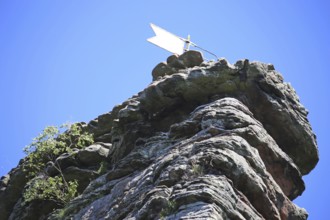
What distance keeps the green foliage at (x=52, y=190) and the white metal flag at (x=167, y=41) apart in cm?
1224

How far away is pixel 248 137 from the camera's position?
21.9 meters

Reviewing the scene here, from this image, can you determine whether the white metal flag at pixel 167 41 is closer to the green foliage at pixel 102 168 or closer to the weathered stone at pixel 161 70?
the weathered stone at pixel 161 70

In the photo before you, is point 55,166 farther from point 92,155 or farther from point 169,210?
point 169,210

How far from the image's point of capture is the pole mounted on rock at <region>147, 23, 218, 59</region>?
36.5 m

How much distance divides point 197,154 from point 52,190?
43.9 feet

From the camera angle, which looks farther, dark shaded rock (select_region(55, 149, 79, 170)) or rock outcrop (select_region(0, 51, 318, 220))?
dark shaded rock (select_region(55, 149, 79, 170))

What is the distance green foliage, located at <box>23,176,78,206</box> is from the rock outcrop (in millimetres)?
1084

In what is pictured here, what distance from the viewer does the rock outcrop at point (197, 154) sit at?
17.1 metres

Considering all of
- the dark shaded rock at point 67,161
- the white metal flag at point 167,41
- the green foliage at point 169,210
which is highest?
the white metal flag at point 167,41

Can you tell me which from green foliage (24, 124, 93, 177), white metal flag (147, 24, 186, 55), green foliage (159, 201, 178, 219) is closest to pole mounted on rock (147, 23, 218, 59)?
white metal flag (147, 24, 186, 55)

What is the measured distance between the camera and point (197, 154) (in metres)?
19.0

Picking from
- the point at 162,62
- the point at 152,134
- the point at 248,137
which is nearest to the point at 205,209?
the point at 248,137

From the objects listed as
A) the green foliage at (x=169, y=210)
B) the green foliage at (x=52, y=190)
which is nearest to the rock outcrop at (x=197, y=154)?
the green foliage at (x=169, y=210)

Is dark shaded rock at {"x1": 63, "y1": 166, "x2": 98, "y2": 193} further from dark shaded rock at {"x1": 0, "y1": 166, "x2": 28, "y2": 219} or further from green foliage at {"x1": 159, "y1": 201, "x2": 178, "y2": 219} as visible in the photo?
green foliage at {"x1": 159, "y1": 201, "x2": 178, "y2": 219}
